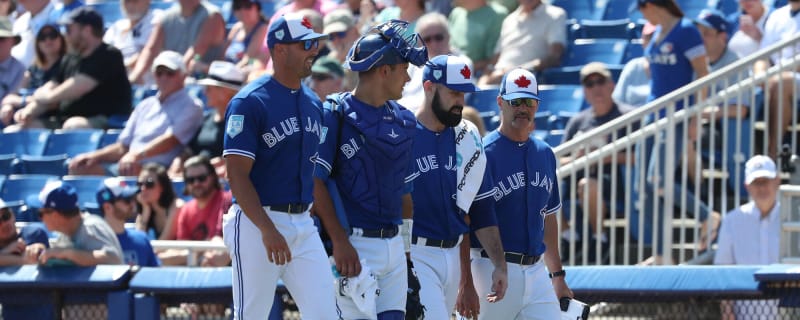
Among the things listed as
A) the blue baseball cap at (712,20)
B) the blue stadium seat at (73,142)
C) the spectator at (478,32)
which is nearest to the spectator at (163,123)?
the blue stadium seat at (73,142)

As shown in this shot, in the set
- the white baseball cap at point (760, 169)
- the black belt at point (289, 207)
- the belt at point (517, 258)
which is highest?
the white baseball cap at point (760, 169)

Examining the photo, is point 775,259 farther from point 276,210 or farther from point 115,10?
point 115,10

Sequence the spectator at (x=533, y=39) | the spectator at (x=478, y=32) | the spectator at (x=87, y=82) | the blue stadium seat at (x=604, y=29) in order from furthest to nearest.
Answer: the spectator at (x=87, y=82) < the blue stadium seat at (x=604, y=29) < the spectator at (x=478, y=32) < the spectator at (x=533, y=39)

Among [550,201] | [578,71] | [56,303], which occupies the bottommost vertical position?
[56,303]

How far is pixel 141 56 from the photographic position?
44.1 feet

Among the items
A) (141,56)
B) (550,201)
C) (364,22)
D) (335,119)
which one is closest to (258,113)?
(335,119)

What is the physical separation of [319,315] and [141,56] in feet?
25.6

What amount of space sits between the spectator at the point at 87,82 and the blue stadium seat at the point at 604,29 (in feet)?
12.3

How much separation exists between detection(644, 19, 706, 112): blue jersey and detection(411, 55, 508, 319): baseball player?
355cm

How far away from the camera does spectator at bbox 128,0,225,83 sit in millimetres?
13055

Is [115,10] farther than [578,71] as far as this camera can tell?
Yes

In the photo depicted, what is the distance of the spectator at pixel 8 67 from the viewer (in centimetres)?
1341

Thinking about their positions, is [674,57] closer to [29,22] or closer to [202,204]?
[202,204]

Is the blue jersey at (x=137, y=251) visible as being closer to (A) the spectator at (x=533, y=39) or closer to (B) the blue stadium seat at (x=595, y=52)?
(A) the spectator at (x=533, y=39)
